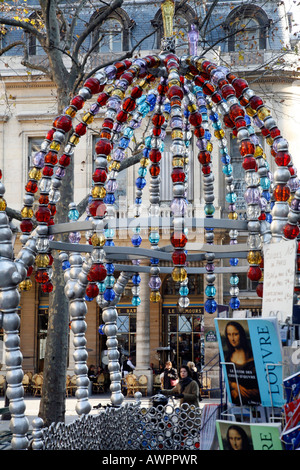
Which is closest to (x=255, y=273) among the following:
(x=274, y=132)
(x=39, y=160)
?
(x=274, y=132)

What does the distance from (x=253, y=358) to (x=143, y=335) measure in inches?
850

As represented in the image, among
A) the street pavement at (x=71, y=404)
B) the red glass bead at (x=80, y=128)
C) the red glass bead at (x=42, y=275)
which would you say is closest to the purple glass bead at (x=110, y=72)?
the red glass bead at (x=80, y=128)

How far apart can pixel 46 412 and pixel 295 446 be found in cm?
947

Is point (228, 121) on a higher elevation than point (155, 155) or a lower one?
higher

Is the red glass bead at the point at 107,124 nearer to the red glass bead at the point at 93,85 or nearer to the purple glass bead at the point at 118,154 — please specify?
the red glass bead at the point at 93,85

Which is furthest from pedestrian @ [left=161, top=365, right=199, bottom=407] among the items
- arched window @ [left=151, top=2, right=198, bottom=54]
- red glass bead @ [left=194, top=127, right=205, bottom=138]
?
arched window @ [left=151, top=2, right=198, bottom=54]

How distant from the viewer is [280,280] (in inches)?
214

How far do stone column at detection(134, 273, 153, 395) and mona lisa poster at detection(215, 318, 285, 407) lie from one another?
67.9 ft

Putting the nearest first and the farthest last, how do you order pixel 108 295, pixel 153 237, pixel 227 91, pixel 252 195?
pixel 252 195 < pixel 227 91 < pixel 108 295 < pixel 153 237

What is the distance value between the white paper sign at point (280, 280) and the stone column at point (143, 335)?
20.2 meters

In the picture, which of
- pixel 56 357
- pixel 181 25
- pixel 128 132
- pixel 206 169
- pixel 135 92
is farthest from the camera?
pixel 181 25

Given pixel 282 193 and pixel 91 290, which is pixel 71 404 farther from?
pixel 282 193

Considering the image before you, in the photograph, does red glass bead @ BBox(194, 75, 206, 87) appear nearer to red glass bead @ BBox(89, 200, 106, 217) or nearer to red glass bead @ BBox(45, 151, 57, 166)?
red glass bead @ BBox(45, 151, 57, 166)
